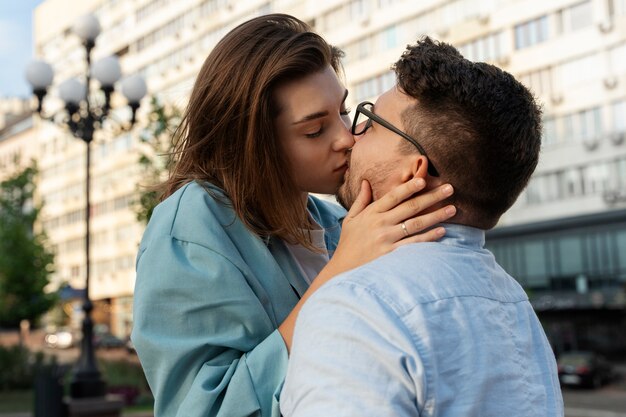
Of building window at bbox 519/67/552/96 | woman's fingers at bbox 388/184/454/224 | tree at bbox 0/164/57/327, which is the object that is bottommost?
tree at bbox 0/164/57/327

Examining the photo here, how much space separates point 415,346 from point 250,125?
1123mm

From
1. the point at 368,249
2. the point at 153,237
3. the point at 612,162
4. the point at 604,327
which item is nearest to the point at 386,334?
the point at 368,249

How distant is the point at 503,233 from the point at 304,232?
41878mm

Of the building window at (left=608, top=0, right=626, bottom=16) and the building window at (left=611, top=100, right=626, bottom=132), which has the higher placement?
the building window at (left=608, top=0, right=626, bottom=16)

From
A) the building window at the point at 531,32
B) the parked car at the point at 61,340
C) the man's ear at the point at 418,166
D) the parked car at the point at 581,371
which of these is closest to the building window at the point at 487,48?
the building window at the point at 531,32

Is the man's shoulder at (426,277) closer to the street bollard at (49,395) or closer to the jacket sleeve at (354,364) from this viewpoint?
the jacket sleeve at (354,364)

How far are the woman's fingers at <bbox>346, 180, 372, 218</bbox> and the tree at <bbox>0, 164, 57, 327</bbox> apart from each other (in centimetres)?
3537

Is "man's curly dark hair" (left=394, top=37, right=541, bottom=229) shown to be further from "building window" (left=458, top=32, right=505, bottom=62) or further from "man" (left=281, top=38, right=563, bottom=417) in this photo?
"building window" (left=458, top=32, right=505, bottom=62)

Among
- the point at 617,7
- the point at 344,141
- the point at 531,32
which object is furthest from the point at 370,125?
the point at 531,32

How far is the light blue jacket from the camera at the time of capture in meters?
2.00

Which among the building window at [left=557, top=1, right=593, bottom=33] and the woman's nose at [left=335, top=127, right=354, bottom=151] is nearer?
the woman's nose at [left=335, top=127, right=354, bottom=151]

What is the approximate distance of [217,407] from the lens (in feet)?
6.68

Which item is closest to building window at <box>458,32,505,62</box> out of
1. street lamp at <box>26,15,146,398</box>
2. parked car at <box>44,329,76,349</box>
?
street lamp at <box>26,15,146,398</box>

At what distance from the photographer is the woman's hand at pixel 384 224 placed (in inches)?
69.0
